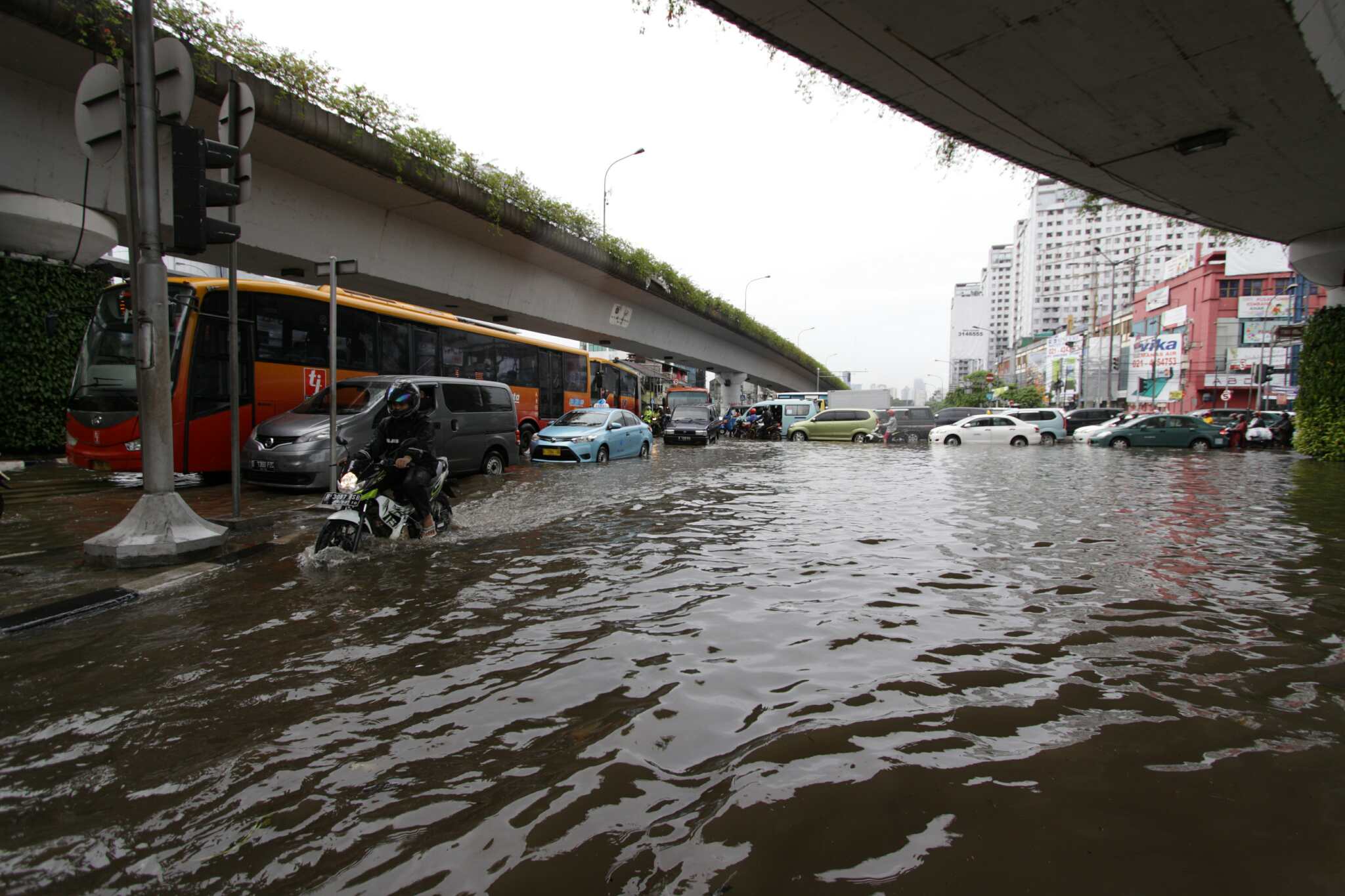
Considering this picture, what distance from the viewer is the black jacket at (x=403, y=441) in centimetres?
584

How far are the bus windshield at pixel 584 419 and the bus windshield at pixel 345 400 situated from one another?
5527mm

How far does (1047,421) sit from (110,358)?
31.1 meters

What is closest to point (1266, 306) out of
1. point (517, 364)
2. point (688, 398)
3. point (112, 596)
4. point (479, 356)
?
point (688, 398)

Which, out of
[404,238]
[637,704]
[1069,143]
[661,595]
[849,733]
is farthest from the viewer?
[404,238]

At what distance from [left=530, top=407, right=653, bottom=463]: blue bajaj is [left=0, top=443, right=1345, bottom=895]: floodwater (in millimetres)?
8880

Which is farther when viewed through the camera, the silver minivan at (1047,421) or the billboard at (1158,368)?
the billboard at (1158,368)

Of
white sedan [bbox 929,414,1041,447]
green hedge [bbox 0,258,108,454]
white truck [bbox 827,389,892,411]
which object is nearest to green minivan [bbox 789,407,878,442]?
white sedan [bbox 929,414,1041,447]

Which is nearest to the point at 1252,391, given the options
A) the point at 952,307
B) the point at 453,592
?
the point at 453,592

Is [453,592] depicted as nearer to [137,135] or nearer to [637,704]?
[637,704]

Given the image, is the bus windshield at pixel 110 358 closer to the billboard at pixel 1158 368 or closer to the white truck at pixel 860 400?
the white truck at pixel 860 400

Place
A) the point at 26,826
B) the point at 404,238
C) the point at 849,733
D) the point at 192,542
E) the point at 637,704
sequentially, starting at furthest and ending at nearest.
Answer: the point at 404,238
the point at 192,542
the point at 637,704
the point at 849,733
the point at 26,826

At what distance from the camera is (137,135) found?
542cm

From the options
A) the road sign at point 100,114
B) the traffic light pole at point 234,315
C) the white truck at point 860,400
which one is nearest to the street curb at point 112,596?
the traffic light pole at point 234,315

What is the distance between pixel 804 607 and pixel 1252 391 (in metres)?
65.5
